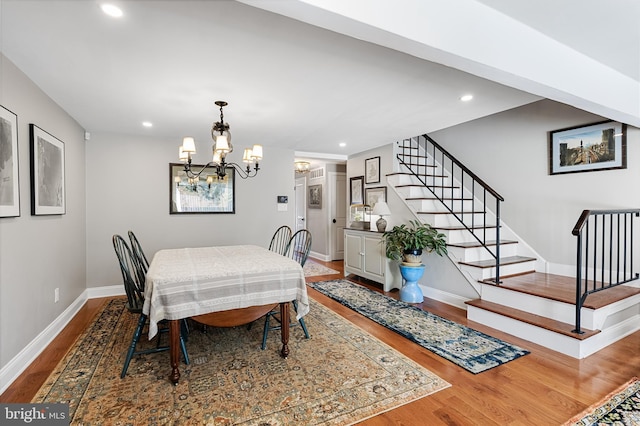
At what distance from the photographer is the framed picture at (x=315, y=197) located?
7062 millimetres

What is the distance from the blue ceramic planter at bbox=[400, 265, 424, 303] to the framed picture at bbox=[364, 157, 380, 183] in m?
1.81

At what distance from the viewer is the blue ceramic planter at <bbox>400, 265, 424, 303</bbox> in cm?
383

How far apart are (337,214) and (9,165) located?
534 centimetres

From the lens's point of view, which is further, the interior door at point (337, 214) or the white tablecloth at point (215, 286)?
the interior door at point (337, 214)

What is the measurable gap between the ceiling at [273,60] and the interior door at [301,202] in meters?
4.23

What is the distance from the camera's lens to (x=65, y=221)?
3.24 m

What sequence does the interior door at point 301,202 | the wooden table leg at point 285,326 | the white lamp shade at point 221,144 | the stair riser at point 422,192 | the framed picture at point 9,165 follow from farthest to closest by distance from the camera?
the interior door at point 301,202 → the stair riser at point 422,192 → the white lamp shade at point 221,144 → the wooden table leg at point 285,326 → the framed picture at point 9,165

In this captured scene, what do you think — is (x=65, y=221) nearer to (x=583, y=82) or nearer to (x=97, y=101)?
(x=97, y=101)

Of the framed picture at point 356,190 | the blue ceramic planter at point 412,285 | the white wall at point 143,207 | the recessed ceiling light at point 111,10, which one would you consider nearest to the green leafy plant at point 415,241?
the blue ceramic planter at point 412,285

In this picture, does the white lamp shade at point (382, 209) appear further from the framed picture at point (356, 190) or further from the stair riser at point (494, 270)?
the stair riser at point (494, 270)

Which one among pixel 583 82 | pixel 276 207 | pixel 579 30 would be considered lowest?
pixel 276 207

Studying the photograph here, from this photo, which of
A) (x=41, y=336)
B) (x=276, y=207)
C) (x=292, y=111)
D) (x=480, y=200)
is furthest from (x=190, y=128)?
(x=480, y=200)

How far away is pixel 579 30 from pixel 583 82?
476 millimetres

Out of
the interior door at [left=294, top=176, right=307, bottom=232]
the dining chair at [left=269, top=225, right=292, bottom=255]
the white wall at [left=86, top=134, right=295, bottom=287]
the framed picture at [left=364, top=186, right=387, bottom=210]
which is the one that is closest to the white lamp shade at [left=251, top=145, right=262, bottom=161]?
the dining chair at [left=269, top=225, right=292, bottom=255]
